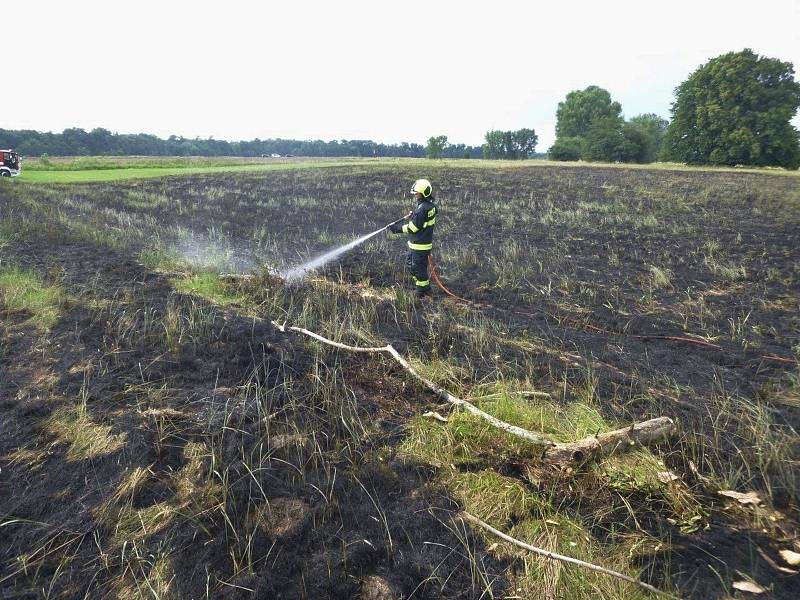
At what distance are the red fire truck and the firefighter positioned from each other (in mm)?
29852

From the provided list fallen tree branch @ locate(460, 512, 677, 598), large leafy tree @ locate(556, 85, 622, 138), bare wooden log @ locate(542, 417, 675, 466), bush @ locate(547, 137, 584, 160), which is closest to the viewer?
fallen tree branch @ locate(460, 512, 677, 598)

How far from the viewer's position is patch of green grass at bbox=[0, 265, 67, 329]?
5.44m

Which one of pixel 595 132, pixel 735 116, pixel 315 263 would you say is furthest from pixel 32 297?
pixel 595 132

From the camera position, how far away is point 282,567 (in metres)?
2.36

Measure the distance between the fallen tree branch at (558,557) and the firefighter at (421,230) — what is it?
15.5 ft

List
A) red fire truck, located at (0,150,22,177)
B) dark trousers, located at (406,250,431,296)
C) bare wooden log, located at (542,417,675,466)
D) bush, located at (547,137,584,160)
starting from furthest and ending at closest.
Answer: bush, located at (547,137,584,160)
red fire truck, located at (0,150,22,177)
dark trousers, located at (406,250,431,296)
bare wooden log, located at (542,417,675,466)

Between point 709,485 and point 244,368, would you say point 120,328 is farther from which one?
point 709,485

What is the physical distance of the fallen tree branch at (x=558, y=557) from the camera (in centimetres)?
221

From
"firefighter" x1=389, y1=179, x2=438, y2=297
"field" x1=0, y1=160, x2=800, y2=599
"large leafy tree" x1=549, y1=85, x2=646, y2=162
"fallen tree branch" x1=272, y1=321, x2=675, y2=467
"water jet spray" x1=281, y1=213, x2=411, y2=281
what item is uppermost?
"large leafy tree" x1=549, y1=85, x2=646, y2=162

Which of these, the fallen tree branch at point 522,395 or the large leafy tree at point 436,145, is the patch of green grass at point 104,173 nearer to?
the fallen tree branch at point 522,395

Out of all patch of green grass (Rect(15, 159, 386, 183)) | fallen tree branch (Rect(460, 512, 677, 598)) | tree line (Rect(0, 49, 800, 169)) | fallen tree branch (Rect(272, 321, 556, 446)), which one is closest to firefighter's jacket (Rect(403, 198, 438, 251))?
fallen tree branch (Rect(272, 321, 556, 446))

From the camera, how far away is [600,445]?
308 centimetres

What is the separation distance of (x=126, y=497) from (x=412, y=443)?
6.23 ft

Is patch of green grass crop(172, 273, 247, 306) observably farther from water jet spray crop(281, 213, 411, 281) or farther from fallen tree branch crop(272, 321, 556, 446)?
fallen tree branch crop(272, 321, 556, 446)
